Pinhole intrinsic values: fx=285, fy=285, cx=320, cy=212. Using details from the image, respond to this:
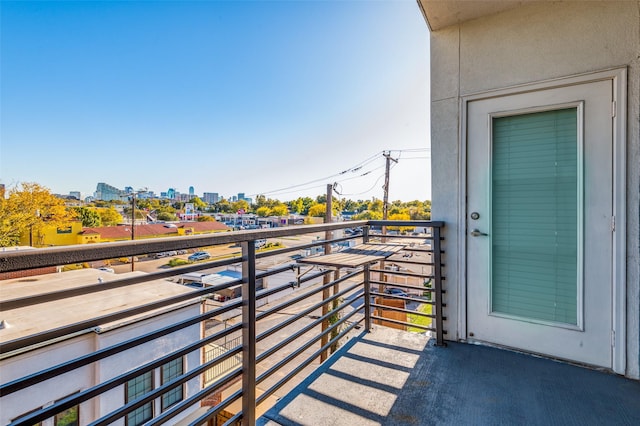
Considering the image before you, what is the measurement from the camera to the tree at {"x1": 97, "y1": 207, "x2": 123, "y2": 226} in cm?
630

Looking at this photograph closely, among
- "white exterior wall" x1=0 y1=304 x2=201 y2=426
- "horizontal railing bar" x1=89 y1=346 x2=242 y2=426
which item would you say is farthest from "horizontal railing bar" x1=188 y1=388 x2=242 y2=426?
"white exterior wall" x1=0 y1=304 x2=201 y2=426

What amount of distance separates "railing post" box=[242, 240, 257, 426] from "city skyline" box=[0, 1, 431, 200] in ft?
5.52

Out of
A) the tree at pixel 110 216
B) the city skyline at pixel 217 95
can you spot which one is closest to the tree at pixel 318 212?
the city skyline at pixel 217 95

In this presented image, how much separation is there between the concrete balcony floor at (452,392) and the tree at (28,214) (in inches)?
243

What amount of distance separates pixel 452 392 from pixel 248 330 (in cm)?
119

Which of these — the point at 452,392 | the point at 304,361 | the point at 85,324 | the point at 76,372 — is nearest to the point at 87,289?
the point at 85,324

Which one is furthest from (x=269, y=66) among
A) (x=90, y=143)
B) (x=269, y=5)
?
(x=90, y=143)

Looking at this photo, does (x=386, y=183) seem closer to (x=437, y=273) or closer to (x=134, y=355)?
(x=437, y=273)

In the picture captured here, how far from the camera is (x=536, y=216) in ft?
6.55

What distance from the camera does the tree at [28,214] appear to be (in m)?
5.58

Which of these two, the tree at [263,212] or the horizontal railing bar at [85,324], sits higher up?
the tree at [263,212]

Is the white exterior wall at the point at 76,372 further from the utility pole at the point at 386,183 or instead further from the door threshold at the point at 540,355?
the utility pole at the point at 386,183

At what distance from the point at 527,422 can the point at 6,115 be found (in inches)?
764

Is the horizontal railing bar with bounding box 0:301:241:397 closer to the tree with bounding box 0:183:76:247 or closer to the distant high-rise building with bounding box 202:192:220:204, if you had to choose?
the tree with bounding box 0:183:76:247
